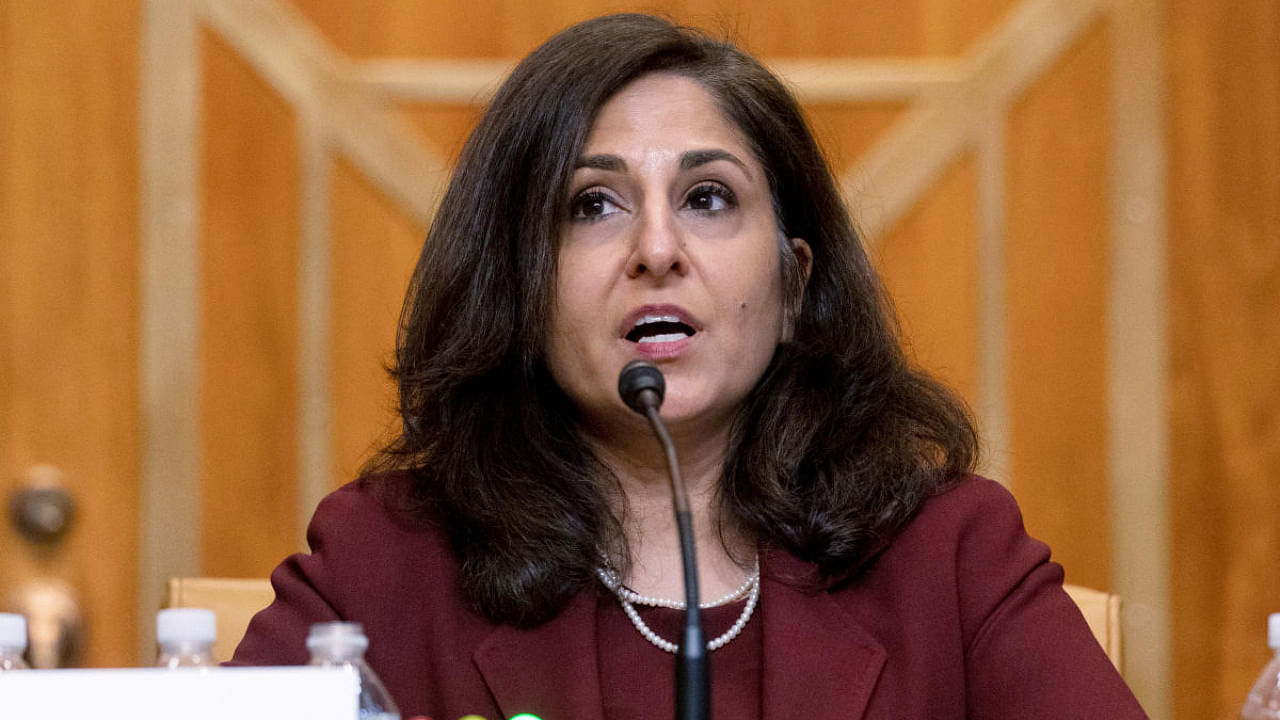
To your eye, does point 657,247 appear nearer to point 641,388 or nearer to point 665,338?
point 665,338

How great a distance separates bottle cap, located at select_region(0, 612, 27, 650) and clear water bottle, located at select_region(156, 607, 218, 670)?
0.10 metres

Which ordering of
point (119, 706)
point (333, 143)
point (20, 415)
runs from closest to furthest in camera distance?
point (119, 706) < point (20, 415) < point (333, 143)

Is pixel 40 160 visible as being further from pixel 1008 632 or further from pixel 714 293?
pixel 1008 632

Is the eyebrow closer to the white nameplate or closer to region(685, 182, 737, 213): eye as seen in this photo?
region(685, 182, 737, 213): eye

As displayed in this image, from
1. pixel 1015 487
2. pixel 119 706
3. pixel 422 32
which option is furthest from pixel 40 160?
pixel 119 706

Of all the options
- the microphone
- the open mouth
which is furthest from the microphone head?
the open mouth

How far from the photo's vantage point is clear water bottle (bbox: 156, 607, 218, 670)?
1.07m

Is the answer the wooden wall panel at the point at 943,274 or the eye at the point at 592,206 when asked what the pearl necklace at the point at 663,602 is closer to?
the eye at the point at 592,206

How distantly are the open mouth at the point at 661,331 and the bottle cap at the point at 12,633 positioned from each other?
2.39ft

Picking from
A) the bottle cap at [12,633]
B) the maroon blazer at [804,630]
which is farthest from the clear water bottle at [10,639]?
the maroon blazer at [804,630]

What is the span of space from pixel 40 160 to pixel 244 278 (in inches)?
15.7

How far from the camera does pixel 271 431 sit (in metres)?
2.86

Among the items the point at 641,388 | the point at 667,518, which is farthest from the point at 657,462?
the point at 641,388

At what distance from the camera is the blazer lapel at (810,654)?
5.22 ft
